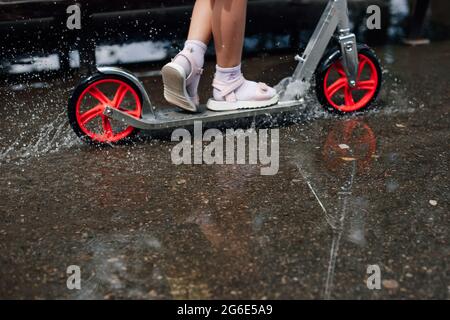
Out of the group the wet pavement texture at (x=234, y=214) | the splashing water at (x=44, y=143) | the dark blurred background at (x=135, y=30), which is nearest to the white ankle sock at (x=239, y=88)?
the wet pavement texture at (x=234, y=214)

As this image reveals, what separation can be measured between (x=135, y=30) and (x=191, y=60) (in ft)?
7.29

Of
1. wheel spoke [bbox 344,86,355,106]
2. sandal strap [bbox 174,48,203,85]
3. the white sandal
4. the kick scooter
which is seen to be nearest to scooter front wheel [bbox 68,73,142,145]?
the kick scooter

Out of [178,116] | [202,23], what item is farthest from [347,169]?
[202,23]

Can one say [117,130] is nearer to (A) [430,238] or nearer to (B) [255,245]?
(B) [255,245]

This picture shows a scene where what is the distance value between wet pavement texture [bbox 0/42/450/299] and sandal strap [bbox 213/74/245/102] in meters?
0.38

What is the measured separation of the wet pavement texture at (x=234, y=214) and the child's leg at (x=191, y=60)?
0.92 feet

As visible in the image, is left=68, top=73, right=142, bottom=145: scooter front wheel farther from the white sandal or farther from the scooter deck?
the white sandal

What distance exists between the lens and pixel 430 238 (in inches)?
101

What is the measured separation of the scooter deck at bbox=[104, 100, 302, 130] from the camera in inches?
128

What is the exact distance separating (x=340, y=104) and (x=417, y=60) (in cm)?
119

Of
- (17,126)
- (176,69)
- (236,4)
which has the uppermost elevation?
(236,4)

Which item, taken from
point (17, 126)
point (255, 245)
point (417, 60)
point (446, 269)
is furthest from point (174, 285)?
point (417, 60)

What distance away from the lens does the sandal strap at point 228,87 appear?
3371mm

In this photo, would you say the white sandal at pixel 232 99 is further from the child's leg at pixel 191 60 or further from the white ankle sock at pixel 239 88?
the child's leg at pixel 191 60
